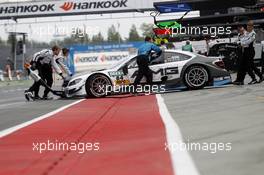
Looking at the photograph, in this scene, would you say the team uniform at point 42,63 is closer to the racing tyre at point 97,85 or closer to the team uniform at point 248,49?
the racing tyre at point 97,85

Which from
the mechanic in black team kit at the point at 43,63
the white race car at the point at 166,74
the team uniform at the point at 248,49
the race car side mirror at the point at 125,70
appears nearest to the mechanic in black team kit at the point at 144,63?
the white race car at the point at 166,74

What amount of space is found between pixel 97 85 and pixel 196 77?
2556 millimetres

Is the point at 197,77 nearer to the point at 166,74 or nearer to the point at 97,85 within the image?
the point at 166,74

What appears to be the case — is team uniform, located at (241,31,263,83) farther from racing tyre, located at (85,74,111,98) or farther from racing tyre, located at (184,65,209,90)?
racing tyre, located at (85,74,111,98)

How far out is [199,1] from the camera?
1709 cm

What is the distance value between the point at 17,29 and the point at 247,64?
35003mm

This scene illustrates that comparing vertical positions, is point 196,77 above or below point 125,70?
below

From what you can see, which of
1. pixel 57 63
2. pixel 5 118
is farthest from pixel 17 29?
pixel 5 118

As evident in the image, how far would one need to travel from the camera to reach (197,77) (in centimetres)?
1471

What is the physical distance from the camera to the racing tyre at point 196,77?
48.0ft

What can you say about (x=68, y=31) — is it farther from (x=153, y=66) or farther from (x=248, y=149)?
(x=248, y=149)

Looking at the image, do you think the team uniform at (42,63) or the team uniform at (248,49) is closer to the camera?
the team uniform at (248,49)

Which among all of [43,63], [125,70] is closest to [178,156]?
[125,70]

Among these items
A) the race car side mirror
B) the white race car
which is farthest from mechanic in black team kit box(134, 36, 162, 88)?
the race car side mirror
